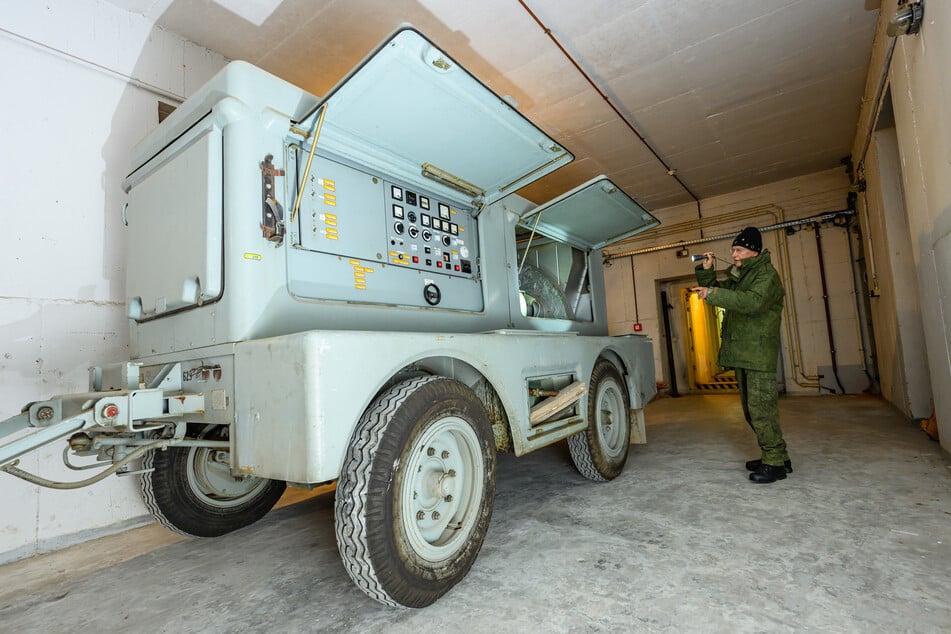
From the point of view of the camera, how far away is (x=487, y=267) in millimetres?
3176

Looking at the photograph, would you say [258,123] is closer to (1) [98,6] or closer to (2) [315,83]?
(1) [98,6]

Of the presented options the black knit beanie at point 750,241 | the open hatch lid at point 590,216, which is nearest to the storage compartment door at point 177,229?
the open hatch lid at point 590,216

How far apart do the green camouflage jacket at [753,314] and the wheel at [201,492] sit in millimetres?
3305

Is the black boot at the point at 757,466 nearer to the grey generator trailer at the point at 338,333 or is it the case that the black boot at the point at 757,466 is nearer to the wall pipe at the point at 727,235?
the grey generator trailer at the point at 338,333

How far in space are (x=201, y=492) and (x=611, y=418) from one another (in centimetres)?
279

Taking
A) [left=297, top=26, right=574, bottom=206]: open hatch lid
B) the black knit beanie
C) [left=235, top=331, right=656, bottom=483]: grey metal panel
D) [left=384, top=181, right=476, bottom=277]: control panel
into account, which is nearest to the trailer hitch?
[left=235, top=331, right=656, bottom=483]: grey metal panel

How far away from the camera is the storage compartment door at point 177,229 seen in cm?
186

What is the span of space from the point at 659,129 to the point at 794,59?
157 cm

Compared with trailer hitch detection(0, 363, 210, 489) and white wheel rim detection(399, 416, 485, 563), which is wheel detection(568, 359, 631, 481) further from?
trailer hitch detection(0, 363, 210, 489)

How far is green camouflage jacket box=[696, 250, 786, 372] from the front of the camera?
3070 mm

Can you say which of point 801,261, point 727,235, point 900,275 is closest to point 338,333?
point 900,275

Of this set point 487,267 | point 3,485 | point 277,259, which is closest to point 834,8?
point 487,267

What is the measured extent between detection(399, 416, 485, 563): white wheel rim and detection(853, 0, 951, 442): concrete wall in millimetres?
3048

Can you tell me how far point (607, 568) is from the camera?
1902 mm
